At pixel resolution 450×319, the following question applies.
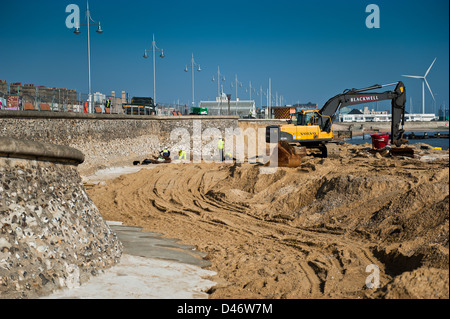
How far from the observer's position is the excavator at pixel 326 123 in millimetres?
28109

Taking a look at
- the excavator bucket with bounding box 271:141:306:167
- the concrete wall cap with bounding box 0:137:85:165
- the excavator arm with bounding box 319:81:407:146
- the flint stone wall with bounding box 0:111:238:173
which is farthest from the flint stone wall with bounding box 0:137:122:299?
the excavator arm with bounding box 319:81:407:146

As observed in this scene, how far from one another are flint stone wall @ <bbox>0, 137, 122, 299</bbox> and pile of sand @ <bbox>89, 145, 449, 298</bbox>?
7.70 feet

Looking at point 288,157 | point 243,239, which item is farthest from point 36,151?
point 288,157

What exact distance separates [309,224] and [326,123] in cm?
1604

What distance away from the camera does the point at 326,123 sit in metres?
30.0

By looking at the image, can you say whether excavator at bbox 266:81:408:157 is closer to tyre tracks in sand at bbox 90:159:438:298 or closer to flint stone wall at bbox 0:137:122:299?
tyre tracks in sand at bbox 90:159:438:298

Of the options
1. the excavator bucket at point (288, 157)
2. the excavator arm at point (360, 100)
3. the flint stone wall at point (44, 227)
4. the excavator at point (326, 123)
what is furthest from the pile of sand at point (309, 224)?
the excavator arm at point (360, 100)

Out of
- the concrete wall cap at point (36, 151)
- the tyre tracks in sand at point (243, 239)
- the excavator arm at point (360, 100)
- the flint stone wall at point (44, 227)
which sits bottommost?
the tyre tracks in sand at point (243, 239)

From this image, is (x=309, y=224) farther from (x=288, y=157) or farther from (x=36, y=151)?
(x=36, y=151)

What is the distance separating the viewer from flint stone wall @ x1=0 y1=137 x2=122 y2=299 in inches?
307

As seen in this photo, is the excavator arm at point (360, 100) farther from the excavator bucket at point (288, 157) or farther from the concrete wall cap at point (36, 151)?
the concrete wall cap at point (36, 151)

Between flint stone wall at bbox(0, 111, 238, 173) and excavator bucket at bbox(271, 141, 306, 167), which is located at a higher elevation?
flint stone wall at bbox(0, 111, 238, 173)

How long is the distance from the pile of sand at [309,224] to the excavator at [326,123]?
5.70 metres

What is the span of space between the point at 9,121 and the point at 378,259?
588 inches
